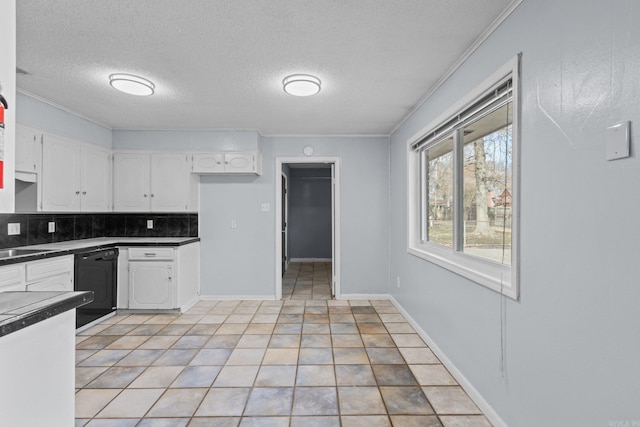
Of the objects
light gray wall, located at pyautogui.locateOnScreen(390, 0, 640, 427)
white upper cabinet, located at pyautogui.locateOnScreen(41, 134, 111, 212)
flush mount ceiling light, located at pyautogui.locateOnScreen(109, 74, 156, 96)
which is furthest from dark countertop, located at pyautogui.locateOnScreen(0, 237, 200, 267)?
light gray wall, located at pyautogui.locateOnScreen(390, 0, 640, 427)

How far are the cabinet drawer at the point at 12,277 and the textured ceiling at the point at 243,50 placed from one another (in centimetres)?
154

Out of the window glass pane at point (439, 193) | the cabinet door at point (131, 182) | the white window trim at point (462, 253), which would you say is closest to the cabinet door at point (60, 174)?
the cabinet door at point (131, 182)

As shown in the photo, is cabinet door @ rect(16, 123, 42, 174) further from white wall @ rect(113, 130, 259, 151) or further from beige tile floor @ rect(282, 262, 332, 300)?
beige tile floor @ rect(282, 262, 332, 300)

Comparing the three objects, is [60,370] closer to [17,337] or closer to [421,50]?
[17,337]

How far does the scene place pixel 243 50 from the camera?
2.13m

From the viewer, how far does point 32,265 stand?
2574 millimetres

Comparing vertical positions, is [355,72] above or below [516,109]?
above

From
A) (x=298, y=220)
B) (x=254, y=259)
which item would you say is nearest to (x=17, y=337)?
(x=254, y=259)

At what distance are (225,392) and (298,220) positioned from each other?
5927mm

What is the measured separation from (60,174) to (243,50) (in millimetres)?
2600

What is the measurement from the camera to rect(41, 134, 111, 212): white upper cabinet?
316 centimetres

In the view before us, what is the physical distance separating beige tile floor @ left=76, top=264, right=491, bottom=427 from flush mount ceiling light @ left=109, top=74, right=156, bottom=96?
228cm

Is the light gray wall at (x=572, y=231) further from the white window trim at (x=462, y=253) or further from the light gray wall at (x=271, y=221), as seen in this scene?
the light gray wall at (x=271, y=221)

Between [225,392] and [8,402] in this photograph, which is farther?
[225,392]
